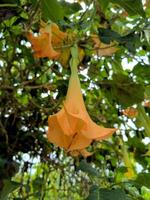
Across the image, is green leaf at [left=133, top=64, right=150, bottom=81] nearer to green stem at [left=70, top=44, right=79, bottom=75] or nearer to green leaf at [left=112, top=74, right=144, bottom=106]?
green leaf at [left=112, top=74, right=144, bottom=106]

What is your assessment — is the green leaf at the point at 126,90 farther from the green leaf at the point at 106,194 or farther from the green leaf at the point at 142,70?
the green leaf at the point at 106,194

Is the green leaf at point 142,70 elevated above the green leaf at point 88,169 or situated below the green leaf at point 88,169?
above

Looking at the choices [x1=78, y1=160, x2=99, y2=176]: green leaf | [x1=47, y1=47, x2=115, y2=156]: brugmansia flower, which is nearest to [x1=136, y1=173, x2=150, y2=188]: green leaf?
[x1=78, y1=160, x2=99, y2=176]: green leaf

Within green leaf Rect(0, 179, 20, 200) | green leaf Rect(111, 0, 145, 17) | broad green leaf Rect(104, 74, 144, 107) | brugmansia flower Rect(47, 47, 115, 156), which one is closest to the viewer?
brugmansia flower Rect(47, 47, 115, 156)

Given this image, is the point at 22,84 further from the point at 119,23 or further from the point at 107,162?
the point at 107,162

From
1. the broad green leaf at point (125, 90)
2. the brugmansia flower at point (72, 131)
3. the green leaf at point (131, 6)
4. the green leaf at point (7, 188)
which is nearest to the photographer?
the brugmansia flower at point (72, 131)

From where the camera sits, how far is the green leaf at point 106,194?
3.04 ft

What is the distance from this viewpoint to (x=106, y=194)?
0.94 m

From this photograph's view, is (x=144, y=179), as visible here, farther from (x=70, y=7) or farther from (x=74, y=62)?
(x=70, y=7)

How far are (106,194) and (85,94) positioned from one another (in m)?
0.67

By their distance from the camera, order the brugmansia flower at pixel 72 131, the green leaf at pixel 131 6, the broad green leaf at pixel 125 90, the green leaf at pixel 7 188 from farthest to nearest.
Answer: the broad green leaf at pixel 125 90 → the green leaf at pixel 7 188 → the green leaf at pixel 131 6 → the brugmansia flower at pixel 72 131

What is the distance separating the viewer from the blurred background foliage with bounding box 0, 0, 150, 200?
1067 mm

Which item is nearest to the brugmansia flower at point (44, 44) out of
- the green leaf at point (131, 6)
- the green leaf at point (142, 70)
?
the green leaf at point (131, 6)

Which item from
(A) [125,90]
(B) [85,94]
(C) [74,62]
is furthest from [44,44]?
(B) [85,94]
